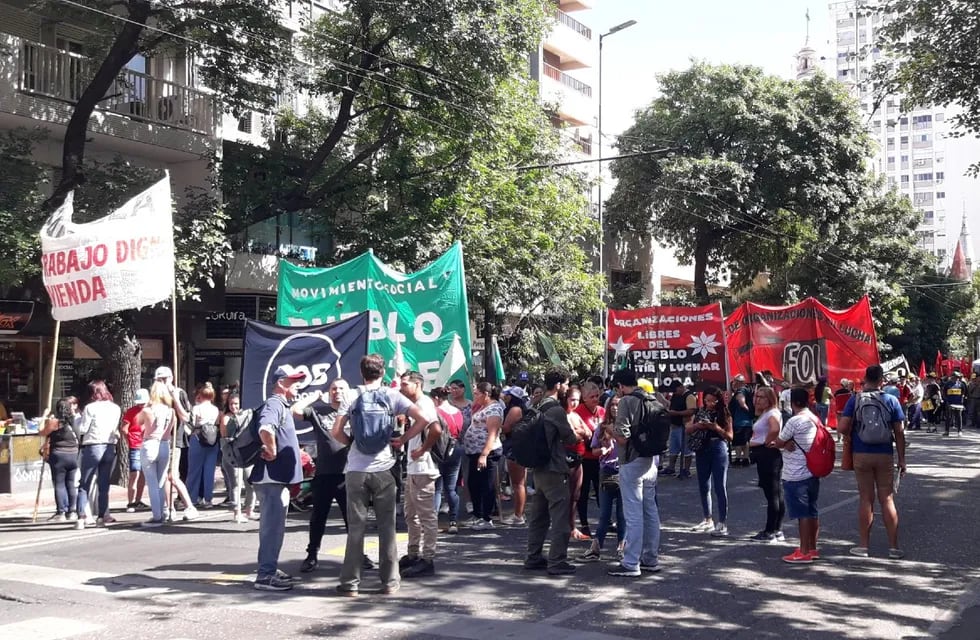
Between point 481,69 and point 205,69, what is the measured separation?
4.96 m

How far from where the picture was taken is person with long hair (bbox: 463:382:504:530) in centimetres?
1139

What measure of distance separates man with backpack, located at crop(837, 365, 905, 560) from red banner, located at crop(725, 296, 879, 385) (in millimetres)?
7449

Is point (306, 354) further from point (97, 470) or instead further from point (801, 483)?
point (801, 483)

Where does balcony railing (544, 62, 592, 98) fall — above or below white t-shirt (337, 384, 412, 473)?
above

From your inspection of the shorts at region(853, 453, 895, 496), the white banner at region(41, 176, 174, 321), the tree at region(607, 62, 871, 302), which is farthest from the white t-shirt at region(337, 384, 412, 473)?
the tree at region(607, 62, 871, 302)

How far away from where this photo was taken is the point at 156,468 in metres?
12.0

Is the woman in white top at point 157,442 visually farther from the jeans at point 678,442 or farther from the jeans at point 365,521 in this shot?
the jeans at point 678,442

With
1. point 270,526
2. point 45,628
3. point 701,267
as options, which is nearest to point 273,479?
point 270,526

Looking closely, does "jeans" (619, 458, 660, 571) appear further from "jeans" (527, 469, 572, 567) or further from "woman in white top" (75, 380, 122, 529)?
"woman in white top" (75, 380, 122, 529)

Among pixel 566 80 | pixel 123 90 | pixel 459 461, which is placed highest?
pixel 566 80

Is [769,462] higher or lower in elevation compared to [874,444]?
lower

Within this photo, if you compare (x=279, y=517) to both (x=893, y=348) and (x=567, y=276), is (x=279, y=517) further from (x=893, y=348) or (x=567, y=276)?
(x=893, y=348)

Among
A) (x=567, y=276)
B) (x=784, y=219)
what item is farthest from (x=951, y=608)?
(x=784, y=219)

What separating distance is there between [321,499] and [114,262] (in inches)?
178
